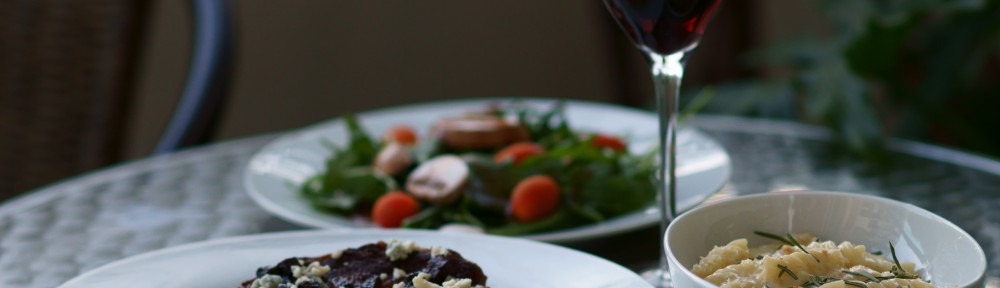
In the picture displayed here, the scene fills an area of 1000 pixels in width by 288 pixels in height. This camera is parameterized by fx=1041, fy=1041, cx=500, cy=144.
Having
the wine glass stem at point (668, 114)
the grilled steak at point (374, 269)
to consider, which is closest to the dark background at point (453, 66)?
the wine glass stem at point (668, 114)

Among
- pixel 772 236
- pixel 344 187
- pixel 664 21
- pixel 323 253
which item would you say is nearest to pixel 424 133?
pixel 344 187

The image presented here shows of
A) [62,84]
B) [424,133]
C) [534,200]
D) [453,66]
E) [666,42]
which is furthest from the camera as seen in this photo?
[453,66]

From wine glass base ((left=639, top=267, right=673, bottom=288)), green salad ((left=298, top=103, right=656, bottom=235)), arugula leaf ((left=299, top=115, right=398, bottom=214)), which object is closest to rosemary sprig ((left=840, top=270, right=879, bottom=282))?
wine glass base ((left=639, top=267, right=673, bottom=288))

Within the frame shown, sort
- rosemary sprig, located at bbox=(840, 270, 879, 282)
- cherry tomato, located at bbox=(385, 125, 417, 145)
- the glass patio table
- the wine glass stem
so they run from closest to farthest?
1. rosemary sprig, located at bbox=(840, 270, 879, 282)
2. the wine glass stem
3. the glass patio table
4. cherry tomato, located at bbox=(385, 125, 417, 145)

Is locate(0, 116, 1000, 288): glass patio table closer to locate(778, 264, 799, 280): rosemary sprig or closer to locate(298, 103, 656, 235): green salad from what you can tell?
locate(298, 103, 656, 235): green salad

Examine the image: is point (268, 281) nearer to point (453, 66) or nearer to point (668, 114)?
point (668, 114)

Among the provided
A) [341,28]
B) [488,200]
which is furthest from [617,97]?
[488,200]

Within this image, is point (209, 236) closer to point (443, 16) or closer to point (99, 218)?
point (99, 218)
